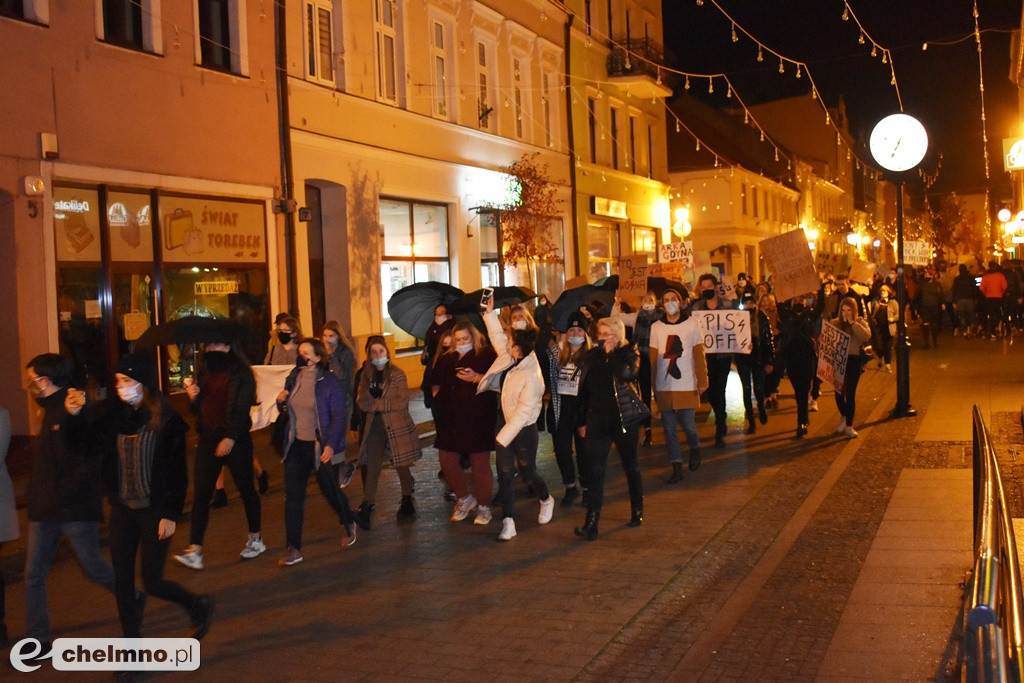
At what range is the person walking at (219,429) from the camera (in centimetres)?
798

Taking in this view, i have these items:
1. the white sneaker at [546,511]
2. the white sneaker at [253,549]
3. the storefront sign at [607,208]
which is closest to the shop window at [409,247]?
the storefront sign at [607,208]

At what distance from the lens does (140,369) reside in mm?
6047

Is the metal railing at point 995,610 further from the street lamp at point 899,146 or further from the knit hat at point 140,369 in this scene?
the street lamp at point 899,146

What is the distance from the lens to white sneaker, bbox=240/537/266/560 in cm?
827

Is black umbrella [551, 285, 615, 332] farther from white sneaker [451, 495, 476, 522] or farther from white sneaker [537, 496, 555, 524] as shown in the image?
white sneaker [537, 496, 555, 524]

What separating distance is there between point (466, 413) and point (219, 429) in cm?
198

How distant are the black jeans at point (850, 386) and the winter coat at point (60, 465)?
9170mm

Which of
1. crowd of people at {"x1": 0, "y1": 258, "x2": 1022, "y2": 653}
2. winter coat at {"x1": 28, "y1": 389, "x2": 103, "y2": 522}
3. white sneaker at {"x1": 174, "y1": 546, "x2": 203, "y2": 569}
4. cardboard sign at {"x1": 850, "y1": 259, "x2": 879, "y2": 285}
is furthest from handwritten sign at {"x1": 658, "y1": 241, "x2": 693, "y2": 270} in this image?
winter coat at {"x1": 28, "y1": 389, "x2": 103, "y2": 522}

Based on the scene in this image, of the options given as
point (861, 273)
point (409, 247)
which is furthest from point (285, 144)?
point (861, 273)

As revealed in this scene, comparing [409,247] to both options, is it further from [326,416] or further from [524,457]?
[326,416]

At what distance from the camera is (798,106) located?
2655 inches

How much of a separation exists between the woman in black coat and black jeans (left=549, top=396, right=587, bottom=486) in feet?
2.81

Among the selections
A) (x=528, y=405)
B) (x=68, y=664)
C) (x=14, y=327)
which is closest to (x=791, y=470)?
(x=528, y=405)

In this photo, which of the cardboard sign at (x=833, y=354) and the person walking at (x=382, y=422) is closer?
the person walking at (x=382, y=422)
